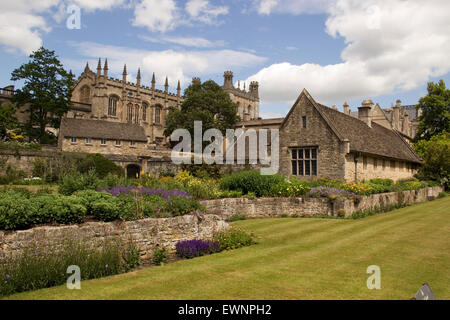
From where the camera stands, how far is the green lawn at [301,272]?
6.01m

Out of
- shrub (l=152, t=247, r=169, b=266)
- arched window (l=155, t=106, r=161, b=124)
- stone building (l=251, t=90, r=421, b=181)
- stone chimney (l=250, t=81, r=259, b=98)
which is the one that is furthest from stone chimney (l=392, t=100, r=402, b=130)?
stone chimney (l=250, t=81, r=259, b=98)

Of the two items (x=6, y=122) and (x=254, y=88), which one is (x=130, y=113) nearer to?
(x=6, y=122)

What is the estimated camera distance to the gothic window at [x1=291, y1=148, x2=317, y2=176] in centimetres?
2254

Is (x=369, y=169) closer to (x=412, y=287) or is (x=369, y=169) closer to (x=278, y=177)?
(x=278, y=177)

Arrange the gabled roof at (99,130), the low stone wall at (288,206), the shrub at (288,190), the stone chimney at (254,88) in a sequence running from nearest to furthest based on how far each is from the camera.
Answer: the low stone wall at (288,206), the shrub at (288,190), the gabled roof at (99,130), the stone chimney at (254,88)

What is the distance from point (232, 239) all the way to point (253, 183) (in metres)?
7.64

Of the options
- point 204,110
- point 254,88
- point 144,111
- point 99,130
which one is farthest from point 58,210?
point 254,88

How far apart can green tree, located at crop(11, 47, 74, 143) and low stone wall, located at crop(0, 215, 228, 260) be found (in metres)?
42.5

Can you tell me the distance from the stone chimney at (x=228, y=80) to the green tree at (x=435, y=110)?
6258cm

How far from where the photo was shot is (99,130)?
41.9 m

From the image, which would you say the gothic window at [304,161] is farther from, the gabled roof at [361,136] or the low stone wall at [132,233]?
the low stone wall at [132,233]

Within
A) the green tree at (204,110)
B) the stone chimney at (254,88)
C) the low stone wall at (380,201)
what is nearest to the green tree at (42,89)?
the green tree at (204,110)

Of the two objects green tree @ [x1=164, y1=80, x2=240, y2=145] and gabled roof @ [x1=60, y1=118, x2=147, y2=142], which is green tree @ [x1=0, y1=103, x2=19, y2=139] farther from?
green tree @ [x1=164, y1=80, x2=240, y2=145]
